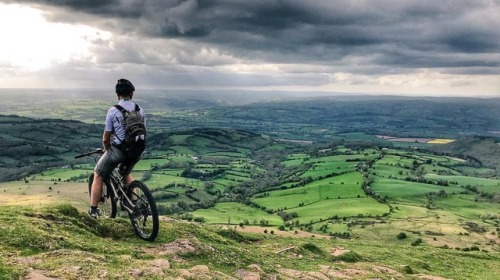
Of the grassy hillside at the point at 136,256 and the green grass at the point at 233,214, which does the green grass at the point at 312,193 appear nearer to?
the green grass at the point at 233,214

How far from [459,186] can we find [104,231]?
184 m

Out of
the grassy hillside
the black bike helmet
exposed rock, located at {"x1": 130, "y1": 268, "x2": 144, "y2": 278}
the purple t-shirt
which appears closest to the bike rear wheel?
the grassy hillside

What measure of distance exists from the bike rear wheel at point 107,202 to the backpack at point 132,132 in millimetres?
2074

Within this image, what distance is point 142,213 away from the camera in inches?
566

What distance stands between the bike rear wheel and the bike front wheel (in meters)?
1.15

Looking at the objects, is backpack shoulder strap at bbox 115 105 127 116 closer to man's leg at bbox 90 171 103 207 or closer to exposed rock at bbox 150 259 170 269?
man's leg at bbox 90 171 103 207

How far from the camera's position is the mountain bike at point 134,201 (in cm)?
1415

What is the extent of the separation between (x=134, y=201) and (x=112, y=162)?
1.64 meters

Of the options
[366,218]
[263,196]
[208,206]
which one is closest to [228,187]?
[263,196]

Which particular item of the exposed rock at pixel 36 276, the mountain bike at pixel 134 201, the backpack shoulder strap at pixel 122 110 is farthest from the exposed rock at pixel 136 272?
the backpack shoulder strap at pixel 122 110

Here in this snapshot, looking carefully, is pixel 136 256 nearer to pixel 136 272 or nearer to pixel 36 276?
pixel 136 272

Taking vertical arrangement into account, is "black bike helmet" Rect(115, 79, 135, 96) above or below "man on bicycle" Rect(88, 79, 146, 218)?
above

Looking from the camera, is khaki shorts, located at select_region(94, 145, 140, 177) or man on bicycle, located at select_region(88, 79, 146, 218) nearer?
man on bicycle, located at select_region(88, 79, 146, 218)

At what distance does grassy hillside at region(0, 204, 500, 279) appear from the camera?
10734 millimetres
